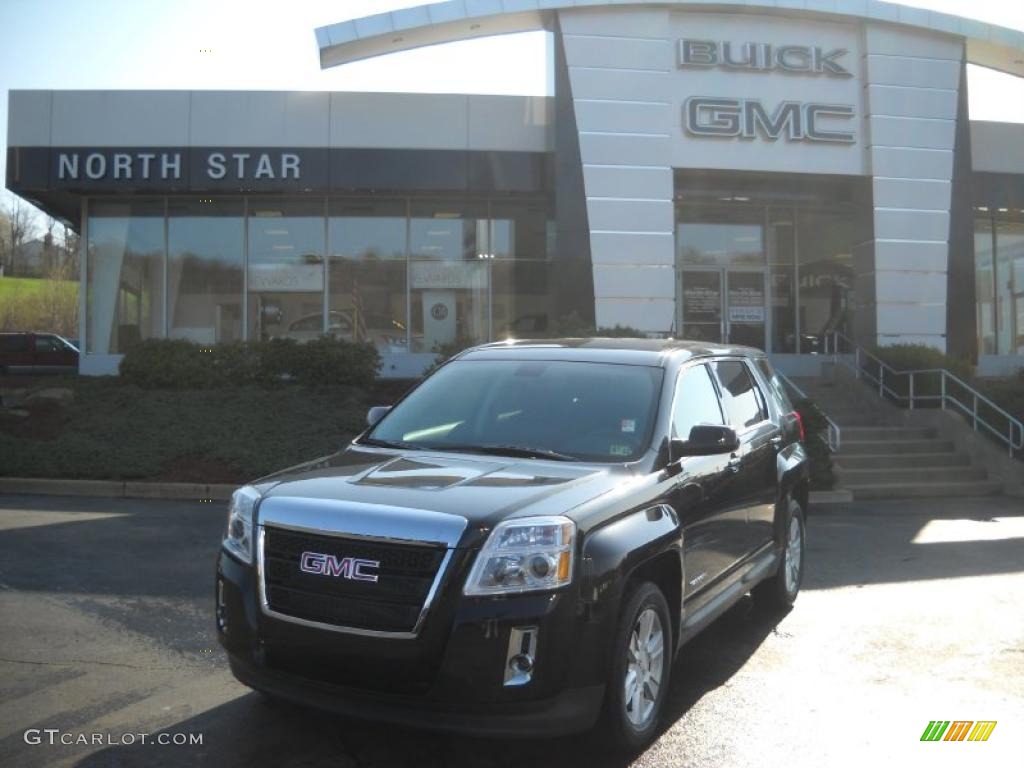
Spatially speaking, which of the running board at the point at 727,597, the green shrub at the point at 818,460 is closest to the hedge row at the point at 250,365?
the green shrub at the point at 818,460

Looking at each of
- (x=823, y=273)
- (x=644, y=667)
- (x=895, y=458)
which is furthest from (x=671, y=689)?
(x=823, y=273)

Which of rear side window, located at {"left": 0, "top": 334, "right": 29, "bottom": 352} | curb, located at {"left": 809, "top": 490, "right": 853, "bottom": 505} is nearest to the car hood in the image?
curb, located at {"left": 809, "top": 490, "right": 853, "bottom": 505}

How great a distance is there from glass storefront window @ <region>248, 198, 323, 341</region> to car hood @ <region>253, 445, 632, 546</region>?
15849 mm

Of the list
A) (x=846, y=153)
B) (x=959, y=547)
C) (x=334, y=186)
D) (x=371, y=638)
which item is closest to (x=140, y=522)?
(x=371, y=638)

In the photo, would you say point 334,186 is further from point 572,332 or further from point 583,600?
point 583,600

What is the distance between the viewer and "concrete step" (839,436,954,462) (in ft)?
48.6

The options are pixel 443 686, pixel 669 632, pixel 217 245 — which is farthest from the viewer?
pixel 217 245

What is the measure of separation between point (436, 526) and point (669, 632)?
4.39ft

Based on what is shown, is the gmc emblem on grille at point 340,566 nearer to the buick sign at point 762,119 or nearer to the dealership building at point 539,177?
the dealership building at point 539,177

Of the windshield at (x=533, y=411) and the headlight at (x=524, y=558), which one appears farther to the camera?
the windshield at (x=533, y=411)

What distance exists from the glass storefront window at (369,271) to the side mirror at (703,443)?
15653 mm

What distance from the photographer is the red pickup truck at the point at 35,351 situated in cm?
3116

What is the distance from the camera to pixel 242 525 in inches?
161

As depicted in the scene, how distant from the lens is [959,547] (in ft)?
30.2
